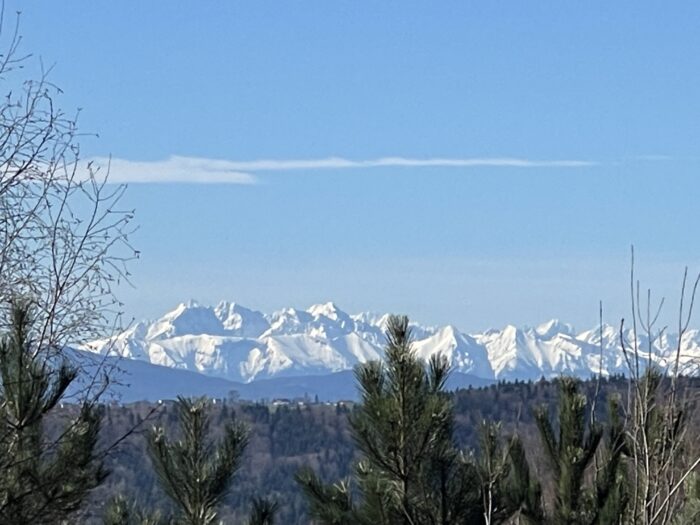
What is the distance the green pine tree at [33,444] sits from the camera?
707cm

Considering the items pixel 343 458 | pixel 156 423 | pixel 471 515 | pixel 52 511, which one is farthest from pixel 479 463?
pixel 343 458

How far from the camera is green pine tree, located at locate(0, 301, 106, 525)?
7070mm

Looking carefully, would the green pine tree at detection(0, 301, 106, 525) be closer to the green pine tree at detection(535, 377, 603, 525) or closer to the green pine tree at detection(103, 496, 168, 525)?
the green pine tree at detection(103, 496, 168, 525)

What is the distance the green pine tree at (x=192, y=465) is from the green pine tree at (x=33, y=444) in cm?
232

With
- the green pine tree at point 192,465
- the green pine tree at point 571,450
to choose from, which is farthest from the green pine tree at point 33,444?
the green pine tree at point 571,450

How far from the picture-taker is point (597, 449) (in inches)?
523

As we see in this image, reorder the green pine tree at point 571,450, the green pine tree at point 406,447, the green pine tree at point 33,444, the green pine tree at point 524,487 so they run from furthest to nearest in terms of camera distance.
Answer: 1. the green pine tree at point 524,487
2. the green pine tree at point 571,450
3. the green pine tree at point 406,447
4. the green pine tree at point 33,444

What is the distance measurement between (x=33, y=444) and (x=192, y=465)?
2.79 meters

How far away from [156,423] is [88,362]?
1527 millimetres

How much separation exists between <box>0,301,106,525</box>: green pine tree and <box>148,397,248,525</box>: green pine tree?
2.32 metres

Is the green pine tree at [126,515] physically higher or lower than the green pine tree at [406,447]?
lower

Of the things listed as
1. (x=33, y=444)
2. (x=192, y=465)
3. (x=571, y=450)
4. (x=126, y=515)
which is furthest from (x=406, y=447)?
(x=571, y=450)

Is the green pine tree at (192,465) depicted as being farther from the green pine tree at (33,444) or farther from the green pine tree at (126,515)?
the green pine tree at (33,444)

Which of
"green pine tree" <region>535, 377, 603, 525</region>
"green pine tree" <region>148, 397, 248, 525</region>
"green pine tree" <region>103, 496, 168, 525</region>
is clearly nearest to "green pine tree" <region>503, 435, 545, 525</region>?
"green pine tree" <region>535, 377, 603, 525</region>
